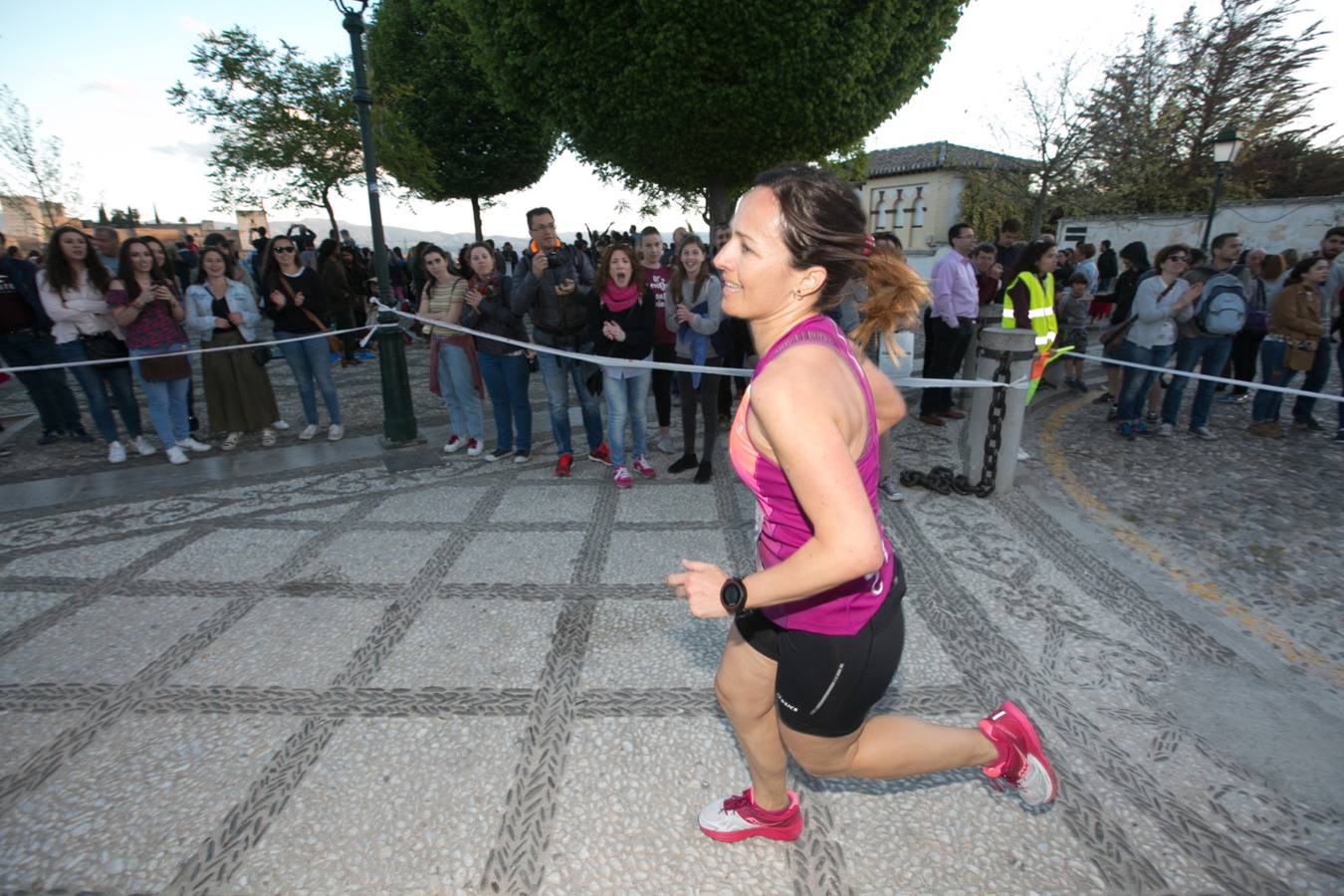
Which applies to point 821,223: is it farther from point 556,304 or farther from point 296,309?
point 296,309

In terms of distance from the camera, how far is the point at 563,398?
5.64 m

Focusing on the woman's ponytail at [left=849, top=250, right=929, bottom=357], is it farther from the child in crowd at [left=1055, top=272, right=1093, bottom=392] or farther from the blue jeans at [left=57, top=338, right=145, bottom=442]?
the child in crowd at [left=1055, top=272, right=1093, bottom=392]

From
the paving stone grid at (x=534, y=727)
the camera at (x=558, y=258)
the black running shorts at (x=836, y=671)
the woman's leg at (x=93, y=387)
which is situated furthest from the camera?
the woman's leg at (x=93, y=387)

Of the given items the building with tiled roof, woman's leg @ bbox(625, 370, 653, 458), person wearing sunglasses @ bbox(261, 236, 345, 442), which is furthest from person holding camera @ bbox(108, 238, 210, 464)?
the building with tiled roof

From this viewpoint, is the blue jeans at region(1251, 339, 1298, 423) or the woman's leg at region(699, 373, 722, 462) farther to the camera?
the blue jeans at region(1251, 339, 1298, 423)

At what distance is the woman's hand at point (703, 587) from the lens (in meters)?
1.42

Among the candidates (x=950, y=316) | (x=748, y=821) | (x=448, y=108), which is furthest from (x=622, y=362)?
(x=448, y=108)

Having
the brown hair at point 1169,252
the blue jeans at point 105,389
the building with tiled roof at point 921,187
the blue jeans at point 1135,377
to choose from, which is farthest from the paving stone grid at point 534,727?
the building with tiled roof at point 921,187

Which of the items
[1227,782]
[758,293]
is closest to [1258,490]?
[1227,782]

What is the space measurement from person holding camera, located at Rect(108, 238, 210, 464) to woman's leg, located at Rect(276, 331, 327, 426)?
2.85 ft

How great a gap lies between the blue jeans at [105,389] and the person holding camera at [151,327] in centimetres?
31

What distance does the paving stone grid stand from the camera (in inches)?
79.8

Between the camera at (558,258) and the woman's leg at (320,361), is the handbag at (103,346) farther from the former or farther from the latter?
the camera at (558,258)

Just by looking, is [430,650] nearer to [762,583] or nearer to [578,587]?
[578,587]
